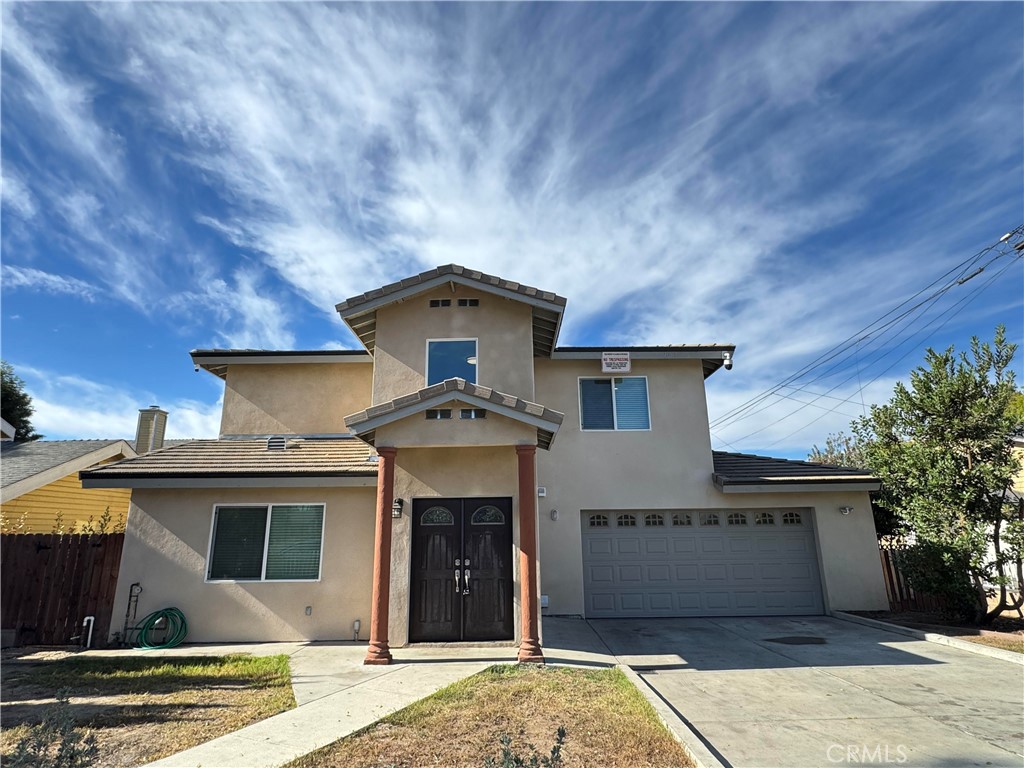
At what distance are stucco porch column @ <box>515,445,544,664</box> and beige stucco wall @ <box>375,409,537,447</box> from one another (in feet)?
0.84

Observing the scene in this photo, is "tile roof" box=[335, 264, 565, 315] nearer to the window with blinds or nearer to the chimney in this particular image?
the window with blinds

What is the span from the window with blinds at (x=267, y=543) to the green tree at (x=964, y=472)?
39.1 ft

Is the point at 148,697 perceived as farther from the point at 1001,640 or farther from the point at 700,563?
the point at 1001,640

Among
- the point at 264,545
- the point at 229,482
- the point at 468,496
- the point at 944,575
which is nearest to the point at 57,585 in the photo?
the point at 229,482

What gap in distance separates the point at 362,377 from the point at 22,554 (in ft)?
22.8

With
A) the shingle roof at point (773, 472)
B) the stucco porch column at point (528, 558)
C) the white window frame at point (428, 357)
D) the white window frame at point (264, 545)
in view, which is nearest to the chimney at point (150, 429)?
the white window frame at point (264, 545)

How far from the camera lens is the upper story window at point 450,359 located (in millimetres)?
10969

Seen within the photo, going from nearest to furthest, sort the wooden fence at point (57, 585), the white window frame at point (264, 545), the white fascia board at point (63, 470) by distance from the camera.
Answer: the wooden fence at point (57, 585), the white window frame at point (264, 545), the white fascia board at point (63, 470)

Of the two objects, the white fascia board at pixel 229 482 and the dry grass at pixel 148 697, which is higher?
the white fascia board at pixel 229 482

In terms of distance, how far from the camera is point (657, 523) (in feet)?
41.9

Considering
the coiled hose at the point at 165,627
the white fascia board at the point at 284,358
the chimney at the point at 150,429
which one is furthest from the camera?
the chimney at the point at 150,429

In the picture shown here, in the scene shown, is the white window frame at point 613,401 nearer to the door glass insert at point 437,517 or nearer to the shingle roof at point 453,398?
the shingle roof at point 453,398

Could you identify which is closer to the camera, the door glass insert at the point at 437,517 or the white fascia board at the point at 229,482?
the door glass insert at the point at 437,517

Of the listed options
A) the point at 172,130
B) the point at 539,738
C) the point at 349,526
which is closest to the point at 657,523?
the point at 349,526
